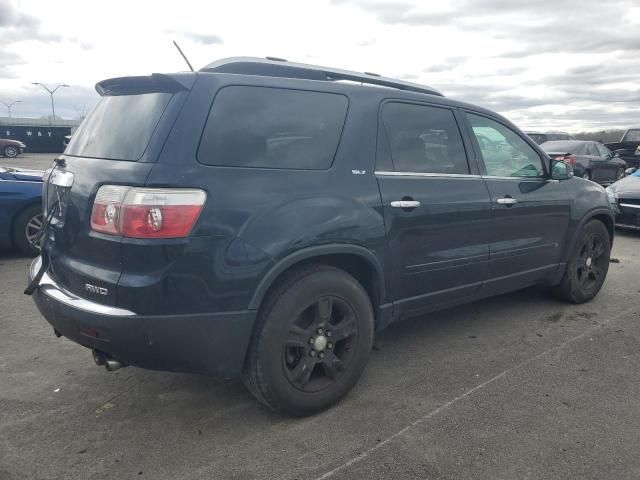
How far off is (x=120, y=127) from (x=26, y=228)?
177 inches

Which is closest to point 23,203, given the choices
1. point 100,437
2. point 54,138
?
point 100,437

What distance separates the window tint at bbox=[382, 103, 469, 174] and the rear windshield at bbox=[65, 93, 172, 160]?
4.70ft

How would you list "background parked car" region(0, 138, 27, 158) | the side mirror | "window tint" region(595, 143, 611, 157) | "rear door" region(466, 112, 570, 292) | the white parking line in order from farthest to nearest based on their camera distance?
"background parked car" region(0, 138, 27, 158) < "window tint" region(595, 143, 611, 157) < the side mirror < "rear door" region(466, 112, 570, 292) < the white parking line

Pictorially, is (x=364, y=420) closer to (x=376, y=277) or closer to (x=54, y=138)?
(x=376, y=277)

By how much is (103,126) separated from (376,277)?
1808mm

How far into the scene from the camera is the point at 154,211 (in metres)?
2.54

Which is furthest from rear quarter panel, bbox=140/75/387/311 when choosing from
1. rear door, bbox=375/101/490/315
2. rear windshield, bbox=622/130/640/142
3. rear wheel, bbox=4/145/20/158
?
rear wheel, bbox=4/145/20/158

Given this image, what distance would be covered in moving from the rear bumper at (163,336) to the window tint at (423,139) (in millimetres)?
1503

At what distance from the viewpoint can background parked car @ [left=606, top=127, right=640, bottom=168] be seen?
18.7 m

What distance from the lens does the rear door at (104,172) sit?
2.64 metres

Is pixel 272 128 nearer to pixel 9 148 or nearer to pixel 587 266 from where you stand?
pixel 587 266

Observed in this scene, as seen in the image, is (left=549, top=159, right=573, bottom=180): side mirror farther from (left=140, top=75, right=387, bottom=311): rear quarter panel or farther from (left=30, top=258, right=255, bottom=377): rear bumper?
(left=30, top=258, right=255, bottom=377): rear bumper

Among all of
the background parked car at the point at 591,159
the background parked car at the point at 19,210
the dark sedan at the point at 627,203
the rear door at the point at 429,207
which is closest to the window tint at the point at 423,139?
the rear door at the point at 429,207

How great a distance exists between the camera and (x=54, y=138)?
3800 cm
